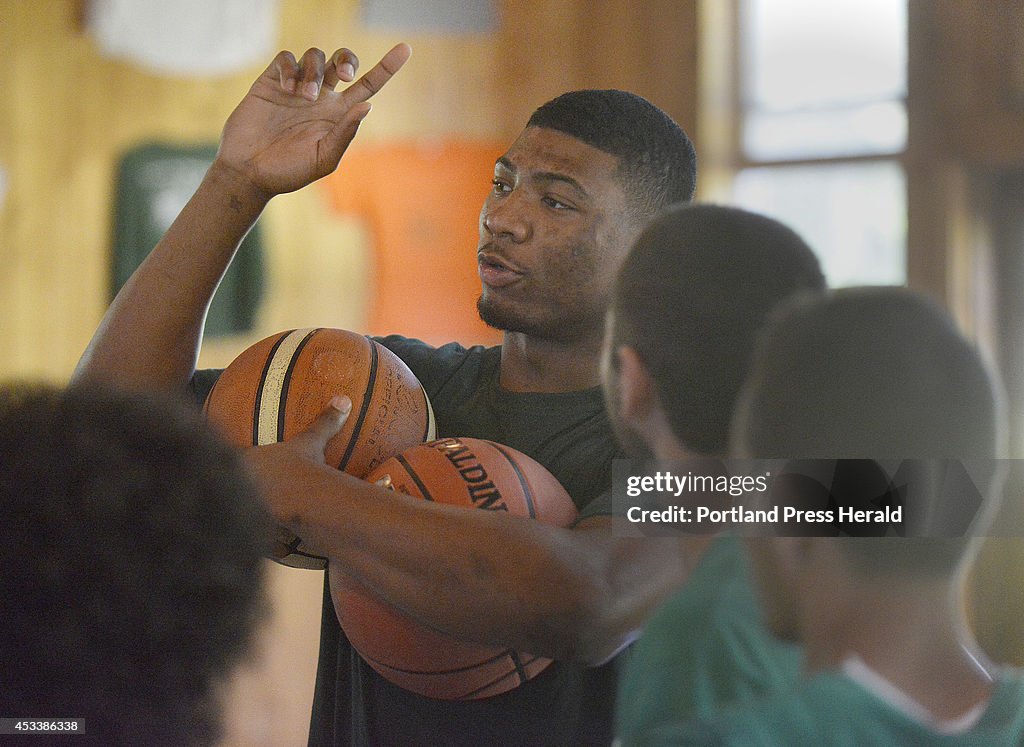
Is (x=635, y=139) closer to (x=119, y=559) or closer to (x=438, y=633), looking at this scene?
(x=438, y=633)

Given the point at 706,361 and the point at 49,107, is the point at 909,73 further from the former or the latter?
the point at 49,107

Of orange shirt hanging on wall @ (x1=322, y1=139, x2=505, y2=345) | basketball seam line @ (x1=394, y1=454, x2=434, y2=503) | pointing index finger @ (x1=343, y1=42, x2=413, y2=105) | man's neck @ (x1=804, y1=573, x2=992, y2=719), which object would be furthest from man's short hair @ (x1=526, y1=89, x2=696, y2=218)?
orange shirt hanging on wall @ (x1=322, y1=139, x2=505, y2=345)

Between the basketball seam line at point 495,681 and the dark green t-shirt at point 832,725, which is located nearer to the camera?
the dark green t-shirt at point 832,725

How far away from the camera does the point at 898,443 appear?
0.53 metres

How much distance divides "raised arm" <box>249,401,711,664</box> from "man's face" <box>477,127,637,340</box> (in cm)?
19

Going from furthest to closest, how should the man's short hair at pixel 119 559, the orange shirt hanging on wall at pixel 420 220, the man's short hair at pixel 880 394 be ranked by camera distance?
the orange shirt hanging on wall at pixel 420 220
the man's short hair at pixel 880 394
the man's short hair at pixel 119 559

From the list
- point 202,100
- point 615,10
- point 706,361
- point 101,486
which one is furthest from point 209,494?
point 202,100

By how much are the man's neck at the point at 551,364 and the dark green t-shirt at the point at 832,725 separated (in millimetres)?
317

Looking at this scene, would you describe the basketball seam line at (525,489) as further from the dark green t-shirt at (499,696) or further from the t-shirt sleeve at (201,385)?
the t-shirt sleeve at (201,385)

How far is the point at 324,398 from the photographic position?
0.72 m

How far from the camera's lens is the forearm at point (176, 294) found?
0.82m

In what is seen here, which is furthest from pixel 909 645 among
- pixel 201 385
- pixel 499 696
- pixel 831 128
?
pixel 831 128

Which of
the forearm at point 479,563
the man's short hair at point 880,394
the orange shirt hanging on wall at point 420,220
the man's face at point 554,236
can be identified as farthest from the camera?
the orange shirt hanging on wall at point 420,220

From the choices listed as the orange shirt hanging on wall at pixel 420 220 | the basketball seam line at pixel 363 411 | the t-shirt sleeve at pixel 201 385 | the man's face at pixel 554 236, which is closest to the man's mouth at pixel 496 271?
the man's face at pixel 554 236
